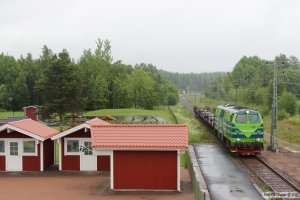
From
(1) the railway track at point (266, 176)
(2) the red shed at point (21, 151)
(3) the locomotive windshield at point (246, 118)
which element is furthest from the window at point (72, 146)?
(3) the locomotive windshield at point (246, 118)

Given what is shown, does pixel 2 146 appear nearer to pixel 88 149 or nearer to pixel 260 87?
pixel 88 149

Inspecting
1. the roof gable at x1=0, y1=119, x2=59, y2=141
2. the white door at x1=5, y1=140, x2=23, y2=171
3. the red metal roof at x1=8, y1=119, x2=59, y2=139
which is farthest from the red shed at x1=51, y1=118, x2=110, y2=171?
the white door at x1=5, y1=140, x2=23, y2=171

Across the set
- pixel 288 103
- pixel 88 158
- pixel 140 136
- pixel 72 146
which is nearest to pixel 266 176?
pixel 140 136

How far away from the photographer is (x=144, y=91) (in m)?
85.4

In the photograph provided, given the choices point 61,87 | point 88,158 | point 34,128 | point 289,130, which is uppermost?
point 61,87

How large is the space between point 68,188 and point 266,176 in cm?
998

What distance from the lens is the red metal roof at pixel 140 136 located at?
19.2 m

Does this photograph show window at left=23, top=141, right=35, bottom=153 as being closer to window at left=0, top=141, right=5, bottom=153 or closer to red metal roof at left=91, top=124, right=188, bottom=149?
window at left=0, top=141, right=5, bottom=153

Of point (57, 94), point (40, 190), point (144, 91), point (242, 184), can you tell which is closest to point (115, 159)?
point (40, 190)

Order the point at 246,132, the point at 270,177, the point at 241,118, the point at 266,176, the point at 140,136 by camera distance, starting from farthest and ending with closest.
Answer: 1. the point at 241,118
2. the point at 246,132
3. the point at 266,176
4. the point at 270,177
5. the point at 140,136

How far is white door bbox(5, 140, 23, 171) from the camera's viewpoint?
915 inches

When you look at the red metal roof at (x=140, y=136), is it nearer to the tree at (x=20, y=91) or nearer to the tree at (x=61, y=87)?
the tree at (x=61, y=87)

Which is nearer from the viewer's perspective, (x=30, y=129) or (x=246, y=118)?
(x=30, y=129)

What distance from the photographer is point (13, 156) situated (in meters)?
23.2
